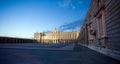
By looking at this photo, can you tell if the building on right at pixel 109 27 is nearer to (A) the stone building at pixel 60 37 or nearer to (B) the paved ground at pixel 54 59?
(B) the paved ground at pixel 54 59

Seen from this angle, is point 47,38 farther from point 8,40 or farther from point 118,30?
point 118,30

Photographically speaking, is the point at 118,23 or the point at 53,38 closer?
the point at 118,23

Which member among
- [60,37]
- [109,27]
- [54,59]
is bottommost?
[60,37]

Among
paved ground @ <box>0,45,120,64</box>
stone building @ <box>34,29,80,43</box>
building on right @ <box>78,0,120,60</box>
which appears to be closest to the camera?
paved ground @ <box>0,45,120,64</box>

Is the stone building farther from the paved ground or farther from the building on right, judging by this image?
the paved ground

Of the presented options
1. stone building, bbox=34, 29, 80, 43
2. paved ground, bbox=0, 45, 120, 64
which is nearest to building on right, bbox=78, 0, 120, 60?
paved ground, bbox=0, 45, 120, 64

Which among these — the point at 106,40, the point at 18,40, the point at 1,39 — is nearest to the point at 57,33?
the point at 18,40

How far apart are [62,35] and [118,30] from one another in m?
→ 152

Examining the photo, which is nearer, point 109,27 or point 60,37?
point 109,27

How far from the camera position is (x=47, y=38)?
16912 cm

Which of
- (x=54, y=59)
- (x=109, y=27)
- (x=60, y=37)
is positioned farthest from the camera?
(x=60, y=37)

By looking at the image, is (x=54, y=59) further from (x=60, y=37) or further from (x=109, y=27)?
(x=60, y=37)

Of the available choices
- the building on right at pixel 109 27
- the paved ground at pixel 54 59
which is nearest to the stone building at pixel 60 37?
the building on right at pixel 109 27

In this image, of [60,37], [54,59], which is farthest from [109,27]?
[60,37]
